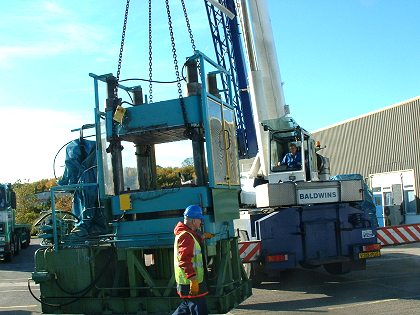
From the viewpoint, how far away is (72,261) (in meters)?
8.02

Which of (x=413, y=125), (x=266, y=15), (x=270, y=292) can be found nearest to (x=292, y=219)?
(x=270, y=292)

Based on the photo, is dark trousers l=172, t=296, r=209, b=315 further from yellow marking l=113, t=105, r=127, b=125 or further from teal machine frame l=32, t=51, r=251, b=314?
yellow marking l=113, t=105, r=127, b=125

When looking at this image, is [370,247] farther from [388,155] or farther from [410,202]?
[388,155]

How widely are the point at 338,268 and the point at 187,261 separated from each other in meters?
6.38

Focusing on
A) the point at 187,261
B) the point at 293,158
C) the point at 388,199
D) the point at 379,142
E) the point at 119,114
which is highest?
the point at 379,142

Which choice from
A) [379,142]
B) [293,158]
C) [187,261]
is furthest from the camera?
[379,142]

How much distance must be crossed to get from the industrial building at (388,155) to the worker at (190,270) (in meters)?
21.3

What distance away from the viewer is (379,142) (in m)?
30.2

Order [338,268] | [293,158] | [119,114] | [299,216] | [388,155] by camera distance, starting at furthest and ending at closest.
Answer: [388,155], [293,158], [338,268], [299,216], [119,114]

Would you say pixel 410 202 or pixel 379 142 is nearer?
pixel 410 202

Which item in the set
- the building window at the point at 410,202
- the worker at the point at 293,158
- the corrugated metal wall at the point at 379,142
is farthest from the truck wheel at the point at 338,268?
the building window at the point at 410,202

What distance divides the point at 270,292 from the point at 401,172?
19.8m

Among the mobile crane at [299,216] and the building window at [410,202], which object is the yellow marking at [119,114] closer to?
the mobile crane at [299,216]

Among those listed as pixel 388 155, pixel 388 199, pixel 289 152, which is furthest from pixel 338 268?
pixel 388 155
